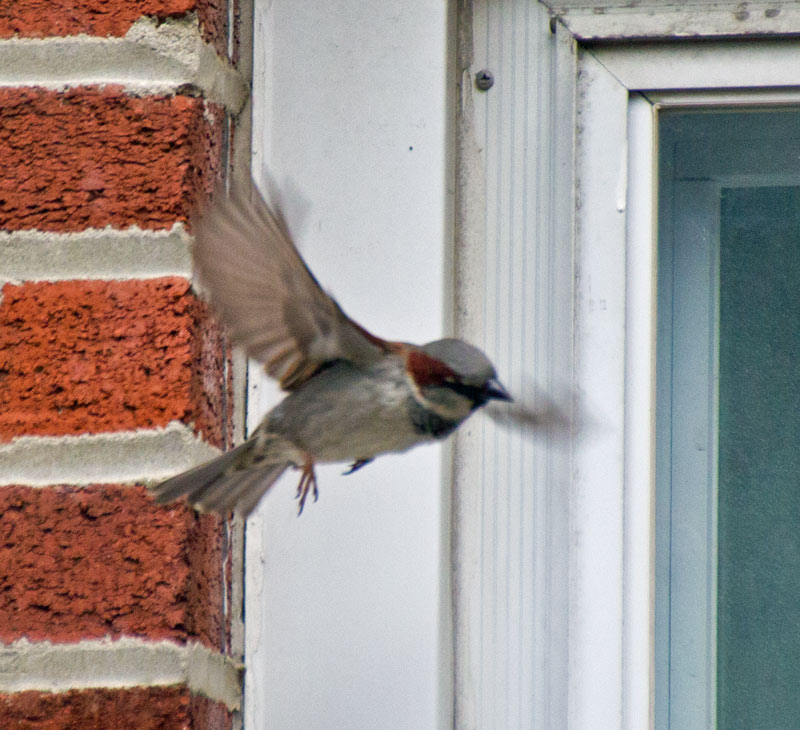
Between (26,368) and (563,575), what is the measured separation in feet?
1.55

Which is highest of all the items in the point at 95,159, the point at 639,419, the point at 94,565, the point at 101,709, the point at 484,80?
the point at 484,80

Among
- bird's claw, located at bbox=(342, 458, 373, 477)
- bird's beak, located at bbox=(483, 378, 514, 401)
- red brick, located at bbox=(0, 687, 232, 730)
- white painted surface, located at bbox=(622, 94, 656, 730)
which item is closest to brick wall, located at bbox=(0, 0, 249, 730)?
red brick, located at bbox=(0, 687, 232, 730)

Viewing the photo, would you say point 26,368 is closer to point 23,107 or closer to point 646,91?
point 23,107

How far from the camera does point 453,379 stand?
106 centimetres

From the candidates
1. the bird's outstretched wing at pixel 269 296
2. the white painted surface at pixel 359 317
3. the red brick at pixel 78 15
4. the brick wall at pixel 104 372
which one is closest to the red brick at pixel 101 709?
the brick wall at pixel 104 372

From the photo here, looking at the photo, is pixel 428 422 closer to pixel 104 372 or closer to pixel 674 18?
pixel 104 372

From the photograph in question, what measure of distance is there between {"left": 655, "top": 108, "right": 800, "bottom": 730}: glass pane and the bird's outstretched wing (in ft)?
1.07

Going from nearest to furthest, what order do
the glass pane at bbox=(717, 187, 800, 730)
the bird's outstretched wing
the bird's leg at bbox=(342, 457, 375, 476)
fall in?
the bird's outstretched wing, the bird's leg at bbox=(342, 457, 375, 476), the glass pane at bbox=(717, 187, 800, 730)

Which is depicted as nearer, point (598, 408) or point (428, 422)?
point (428, 422)

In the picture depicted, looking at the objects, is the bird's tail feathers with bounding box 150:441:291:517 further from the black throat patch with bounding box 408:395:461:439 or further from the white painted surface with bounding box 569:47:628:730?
the white painted surface with bounding box 569:47:628:730

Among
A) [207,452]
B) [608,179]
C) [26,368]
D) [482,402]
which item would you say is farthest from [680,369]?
[26,368]

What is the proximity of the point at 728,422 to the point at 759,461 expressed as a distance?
4cm

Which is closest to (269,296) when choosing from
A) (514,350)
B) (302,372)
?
(302,372)

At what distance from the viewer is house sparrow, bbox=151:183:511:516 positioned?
103cm
